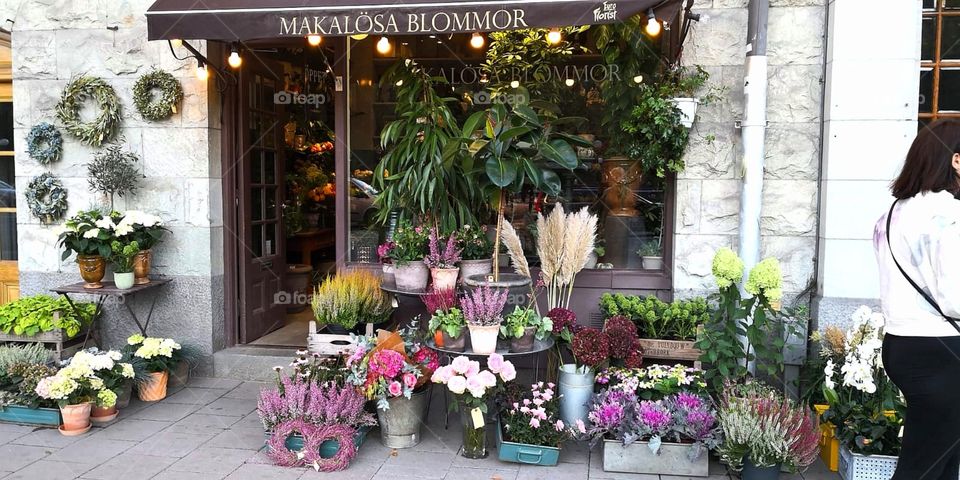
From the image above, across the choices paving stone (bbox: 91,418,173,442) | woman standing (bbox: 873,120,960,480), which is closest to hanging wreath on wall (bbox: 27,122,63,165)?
paving stone (bbox: 91,418,173,442)

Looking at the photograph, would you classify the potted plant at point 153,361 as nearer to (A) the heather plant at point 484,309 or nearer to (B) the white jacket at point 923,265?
(A) the heather plant at point 484,309

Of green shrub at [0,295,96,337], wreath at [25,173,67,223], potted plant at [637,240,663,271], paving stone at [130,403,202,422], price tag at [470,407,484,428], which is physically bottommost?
paving stone at [130,403,202,422]

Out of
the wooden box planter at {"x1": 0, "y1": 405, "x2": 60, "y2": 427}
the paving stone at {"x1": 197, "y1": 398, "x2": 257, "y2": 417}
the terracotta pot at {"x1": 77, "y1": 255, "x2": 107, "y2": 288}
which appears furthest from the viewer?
the terracotta pot at {"x1": 77, "y1": 255, "x2": 107, "y2": 288}

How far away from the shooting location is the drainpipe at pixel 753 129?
4.69 meters

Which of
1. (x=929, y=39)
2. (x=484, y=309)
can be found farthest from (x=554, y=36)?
(x=929, y=39)

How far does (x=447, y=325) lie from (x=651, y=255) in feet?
6.23

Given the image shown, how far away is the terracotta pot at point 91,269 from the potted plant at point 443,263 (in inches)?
104

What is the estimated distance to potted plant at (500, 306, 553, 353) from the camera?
452 centimetres

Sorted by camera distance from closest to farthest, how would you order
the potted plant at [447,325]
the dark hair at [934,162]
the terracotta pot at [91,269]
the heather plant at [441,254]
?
the dark hair at [934,162] → the potted plant at [447,325] → the heather plant at [441,254] → the terracotta pot at [91,269]

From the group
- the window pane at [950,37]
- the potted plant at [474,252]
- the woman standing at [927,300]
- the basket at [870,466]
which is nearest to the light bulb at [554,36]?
the potted plant at [474,252]

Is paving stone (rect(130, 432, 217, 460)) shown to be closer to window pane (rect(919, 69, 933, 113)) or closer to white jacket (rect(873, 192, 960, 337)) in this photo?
white jacket (rect(873, 192, 960, 337))

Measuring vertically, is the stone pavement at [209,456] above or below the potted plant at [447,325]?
below

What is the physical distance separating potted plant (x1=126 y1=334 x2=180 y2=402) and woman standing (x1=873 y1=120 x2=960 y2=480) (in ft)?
16.0

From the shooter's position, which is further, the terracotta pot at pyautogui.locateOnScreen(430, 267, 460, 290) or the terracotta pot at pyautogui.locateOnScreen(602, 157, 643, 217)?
the terracotta pot at pyautogui.locateOnScreen(602, 157, 643, 217)
